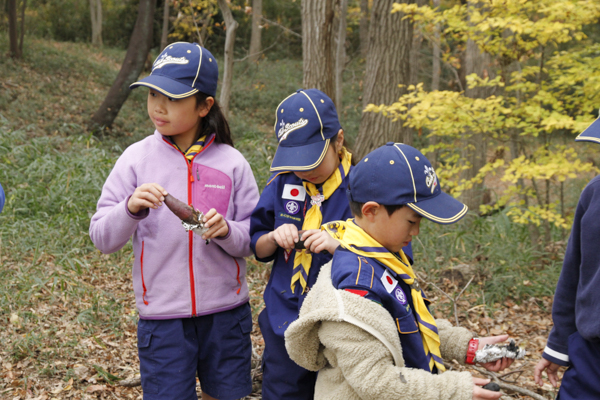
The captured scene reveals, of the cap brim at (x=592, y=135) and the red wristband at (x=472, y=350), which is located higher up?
the cap brim at (x=592, y=135)

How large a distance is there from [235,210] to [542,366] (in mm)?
1457

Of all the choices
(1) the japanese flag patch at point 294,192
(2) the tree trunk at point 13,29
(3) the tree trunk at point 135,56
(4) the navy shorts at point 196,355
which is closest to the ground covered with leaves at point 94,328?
(4) the navy shorts at point 196,355

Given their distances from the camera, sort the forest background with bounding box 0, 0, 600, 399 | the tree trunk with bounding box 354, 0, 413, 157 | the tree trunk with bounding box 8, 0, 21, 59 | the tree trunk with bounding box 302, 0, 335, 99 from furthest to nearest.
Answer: the tree trunk with bounding box 8, 0, 21, 59, the tree trunk with bounding box 354, 0, 413, 157, the tree trunk with bounding box 302, 0, 335, 99, the forest background with bounding box 0, 0, 600, 399

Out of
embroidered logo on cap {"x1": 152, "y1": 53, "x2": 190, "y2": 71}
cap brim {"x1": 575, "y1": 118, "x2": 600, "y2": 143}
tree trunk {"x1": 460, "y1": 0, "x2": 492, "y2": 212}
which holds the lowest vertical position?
tree trunk {"x1": 460, "y1": 0, "x2": 492, "y2": 212}

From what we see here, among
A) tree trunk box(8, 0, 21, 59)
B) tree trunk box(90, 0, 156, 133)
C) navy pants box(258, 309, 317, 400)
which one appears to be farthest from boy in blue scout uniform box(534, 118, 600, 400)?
tree trunk box(8, 0, 21, 59)

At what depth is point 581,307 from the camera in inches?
69.5

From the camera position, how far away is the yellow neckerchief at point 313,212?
209 cm

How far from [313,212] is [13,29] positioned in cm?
1570

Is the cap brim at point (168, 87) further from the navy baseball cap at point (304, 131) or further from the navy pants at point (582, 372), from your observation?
the navy pants at point (582, 372)

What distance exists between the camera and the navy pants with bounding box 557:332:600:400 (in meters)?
1.72

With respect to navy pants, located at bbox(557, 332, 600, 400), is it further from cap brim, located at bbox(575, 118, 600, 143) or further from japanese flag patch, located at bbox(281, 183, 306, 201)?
japanese flag patch, located at bbox(281, 183, 306, 201)

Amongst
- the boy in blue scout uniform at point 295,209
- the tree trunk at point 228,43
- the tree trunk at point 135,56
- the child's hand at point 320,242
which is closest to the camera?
the child's hand at point 320,242

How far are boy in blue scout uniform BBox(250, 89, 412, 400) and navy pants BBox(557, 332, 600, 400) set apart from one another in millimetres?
674

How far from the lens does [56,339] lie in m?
3.67
